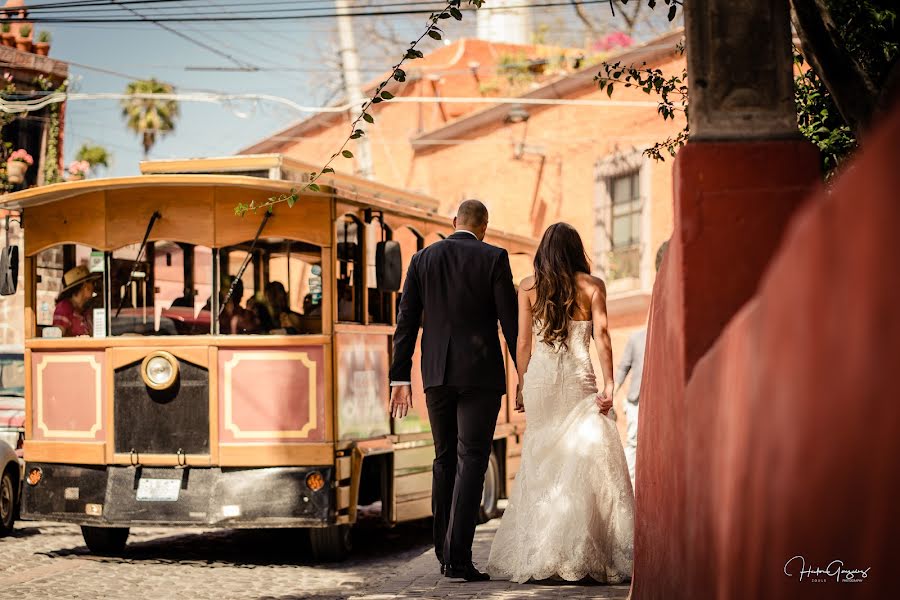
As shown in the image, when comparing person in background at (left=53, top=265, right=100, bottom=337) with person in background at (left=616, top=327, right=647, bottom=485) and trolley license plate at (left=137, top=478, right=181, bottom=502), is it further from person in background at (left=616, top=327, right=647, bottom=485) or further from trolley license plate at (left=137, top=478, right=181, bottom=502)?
person in background at (left=616, top=327, right=647, bottom=485)

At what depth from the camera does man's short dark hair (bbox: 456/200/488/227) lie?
7.98 m

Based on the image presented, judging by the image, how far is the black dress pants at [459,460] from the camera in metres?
7.32

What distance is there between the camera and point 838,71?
6211mm

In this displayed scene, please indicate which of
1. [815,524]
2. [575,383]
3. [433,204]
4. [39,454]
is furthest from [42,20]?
[815,524]

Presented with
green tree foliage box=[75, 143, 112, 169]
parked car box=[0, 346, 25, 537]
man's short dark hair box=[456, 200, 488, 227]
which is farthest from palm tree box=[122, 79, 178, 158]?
man's short dark hair box=[456, 200, 488, 227]

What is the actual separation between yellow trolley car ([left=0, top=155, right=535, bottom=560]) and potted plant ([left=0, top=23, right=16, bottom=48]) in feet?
56.2

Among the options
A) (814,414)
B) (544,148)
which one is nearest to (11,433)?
(814,414)

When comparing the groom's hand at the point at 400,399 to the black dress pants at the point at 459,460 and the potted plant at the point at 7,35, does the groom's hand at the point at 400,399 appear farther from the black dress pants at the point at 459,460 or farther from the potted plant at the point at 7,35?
the potted plant at the point at 7,35

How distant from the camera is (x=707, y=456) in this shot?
4145mm

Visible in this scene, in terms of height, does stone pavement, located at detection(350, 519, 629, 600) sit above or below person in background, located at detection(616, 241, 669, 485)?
below

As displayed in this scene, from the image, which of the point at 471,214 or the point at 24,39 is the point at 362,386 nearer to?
the point at 471,214

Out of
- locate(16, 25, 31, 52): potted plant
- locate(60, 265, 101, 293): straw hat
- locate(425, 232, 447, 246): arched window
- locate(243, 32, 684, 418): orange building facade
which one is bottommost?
locate(60, 265, 101, 293): straw hat

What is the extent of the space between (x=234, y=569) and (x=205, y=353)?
156 cm

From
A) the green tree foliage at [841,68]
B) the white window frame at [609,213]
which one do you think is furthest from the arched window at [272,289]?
the white window frame at [609,213]
